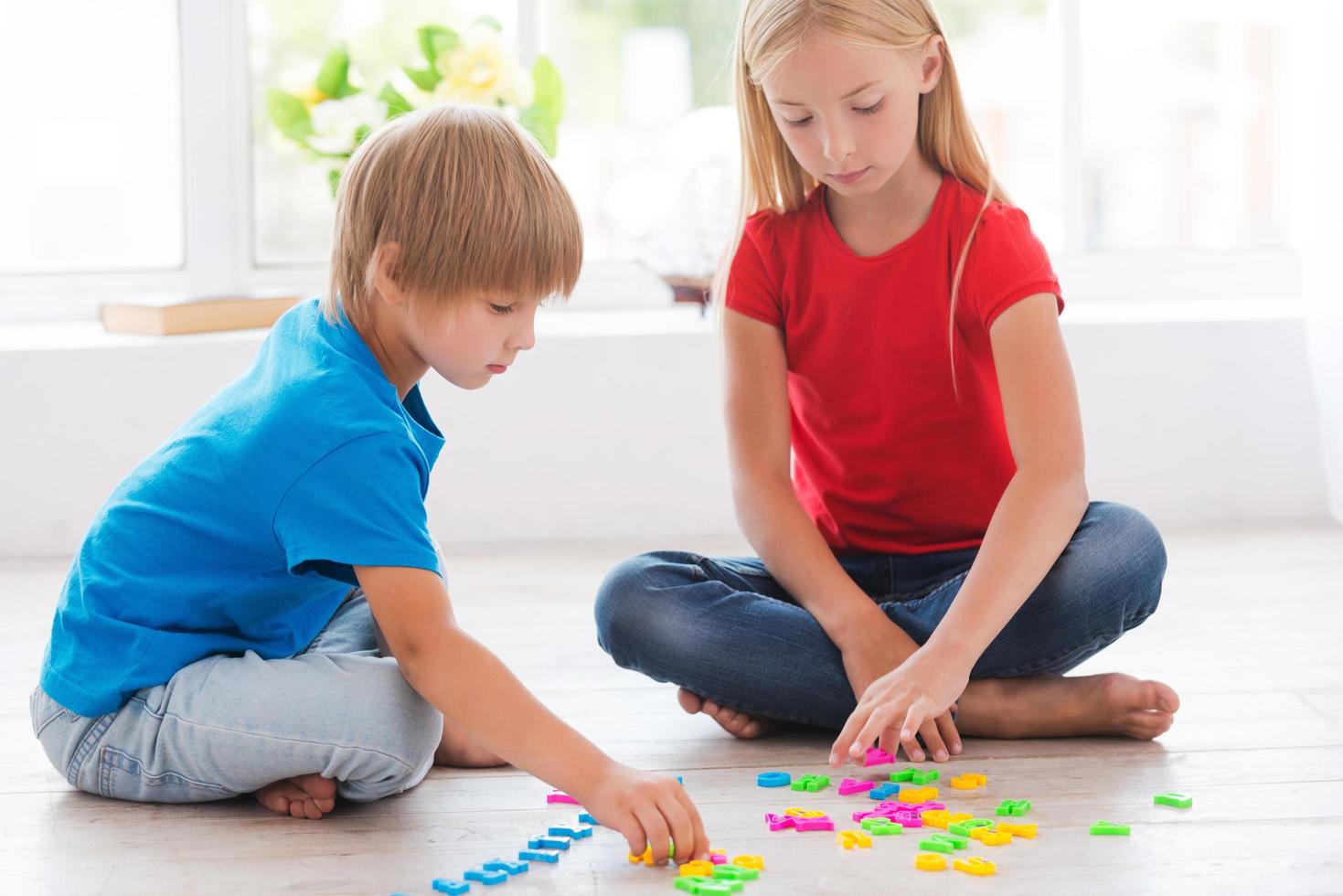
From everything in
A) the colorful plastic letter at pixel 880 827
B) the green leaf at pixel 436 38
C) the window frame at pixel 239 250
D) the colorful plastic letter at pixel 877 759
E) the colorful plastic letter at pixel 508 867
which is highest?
the green leaf at pixel 436 38

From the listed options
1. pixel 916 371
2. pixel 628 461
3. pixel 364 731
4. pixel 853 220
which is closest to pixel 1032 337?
pixel 916 371

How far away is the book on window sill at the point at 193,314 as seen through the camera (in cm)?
228

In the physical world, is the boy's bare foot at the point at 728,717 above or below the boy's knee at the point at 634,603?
below

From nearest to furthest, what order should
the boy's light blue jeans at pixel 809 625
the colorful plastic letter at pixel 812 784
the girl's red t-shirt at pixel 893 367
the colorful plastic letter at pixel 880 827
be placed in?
1. the colorful plastic letter at pixel 880 827
2. the colorful plastic letter at pixel 812 784
3. the boy's light blue jeans at pixel 809 625
4. the girl's red t-shirt at pixel 893 367

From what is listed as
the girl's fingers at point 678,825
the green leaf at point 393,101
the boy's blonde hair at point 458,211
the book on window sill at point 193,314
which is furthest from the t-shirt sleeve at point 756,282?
the book on window sill at point 193,314

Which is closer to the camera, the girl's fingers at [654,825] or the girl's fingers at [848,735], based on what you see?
the girl's fingers at [654,825]

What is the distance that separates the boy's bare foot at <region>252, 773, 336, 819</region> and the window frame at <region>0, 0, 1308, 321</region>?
4.82 feet

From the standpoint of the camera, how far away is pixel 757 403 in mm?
1421

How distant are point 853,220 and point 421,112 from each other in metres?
0.50

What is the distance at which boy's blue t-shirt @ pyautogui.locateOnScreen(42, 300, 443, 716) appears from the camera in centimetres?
104

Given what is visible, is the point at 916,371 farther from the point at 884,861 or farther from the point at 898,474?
the point at 884,861

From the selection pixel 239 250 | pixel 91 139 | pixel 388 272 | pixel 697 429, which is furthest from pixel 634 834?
pixel 91 139

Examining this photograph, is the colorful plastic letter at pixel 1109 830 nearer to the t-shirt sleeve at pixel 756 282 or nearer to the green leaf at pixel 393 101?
the t-shirt sleeve at pixel 756 282

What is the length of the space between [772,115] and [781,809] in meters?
0.65
